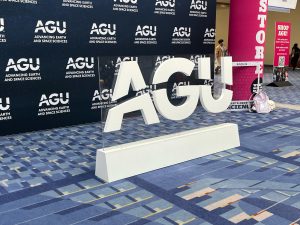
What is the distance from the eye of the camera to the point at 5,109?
411cm

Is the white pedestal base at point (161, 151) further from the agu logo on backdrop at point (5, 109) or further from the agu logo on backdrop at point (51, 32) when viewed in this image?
the agu logo on backdrop at point (51, 32)

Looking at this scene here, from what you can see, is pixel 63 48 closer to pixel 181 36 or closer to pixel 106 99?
pixel 106 99

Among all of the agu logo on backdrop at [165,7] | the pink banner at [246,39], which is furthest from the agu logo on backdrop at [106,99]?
the pink banner at [246,39]

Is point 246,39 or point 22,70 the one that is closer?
point 22,70

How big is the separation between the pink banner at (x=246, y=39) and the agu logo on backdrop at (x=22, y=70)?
300 centimetres

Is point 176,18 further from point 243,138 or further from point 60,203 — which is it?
point 60,203

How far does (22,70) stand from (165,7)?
2.38 metres

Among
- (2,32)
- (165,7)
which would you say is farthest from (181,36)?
(2,32)

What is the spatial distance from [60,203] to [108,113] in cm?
80

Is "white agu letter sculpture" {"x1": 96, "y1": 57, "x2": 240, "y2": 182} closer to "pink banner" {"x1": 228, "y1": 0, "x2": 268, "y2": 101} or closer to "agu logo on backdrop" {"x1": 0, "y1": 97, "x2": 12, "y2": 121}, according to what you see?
"agu logo on backdrop" {"x1": 0, "y1": 97, "x2": 12, "y2": 121}

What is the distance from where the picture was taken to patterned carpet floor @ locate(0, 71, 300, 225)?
2.23 meters

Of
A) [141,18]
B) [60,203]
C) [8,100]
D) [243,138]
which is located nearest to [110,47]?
[141,18]

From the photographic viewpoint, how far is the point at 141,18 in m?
5.10

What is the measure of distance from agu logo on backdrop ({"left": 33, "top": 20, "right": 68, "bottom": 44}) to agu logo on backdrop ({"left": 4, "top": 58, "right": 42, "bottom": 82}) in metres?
0.26
